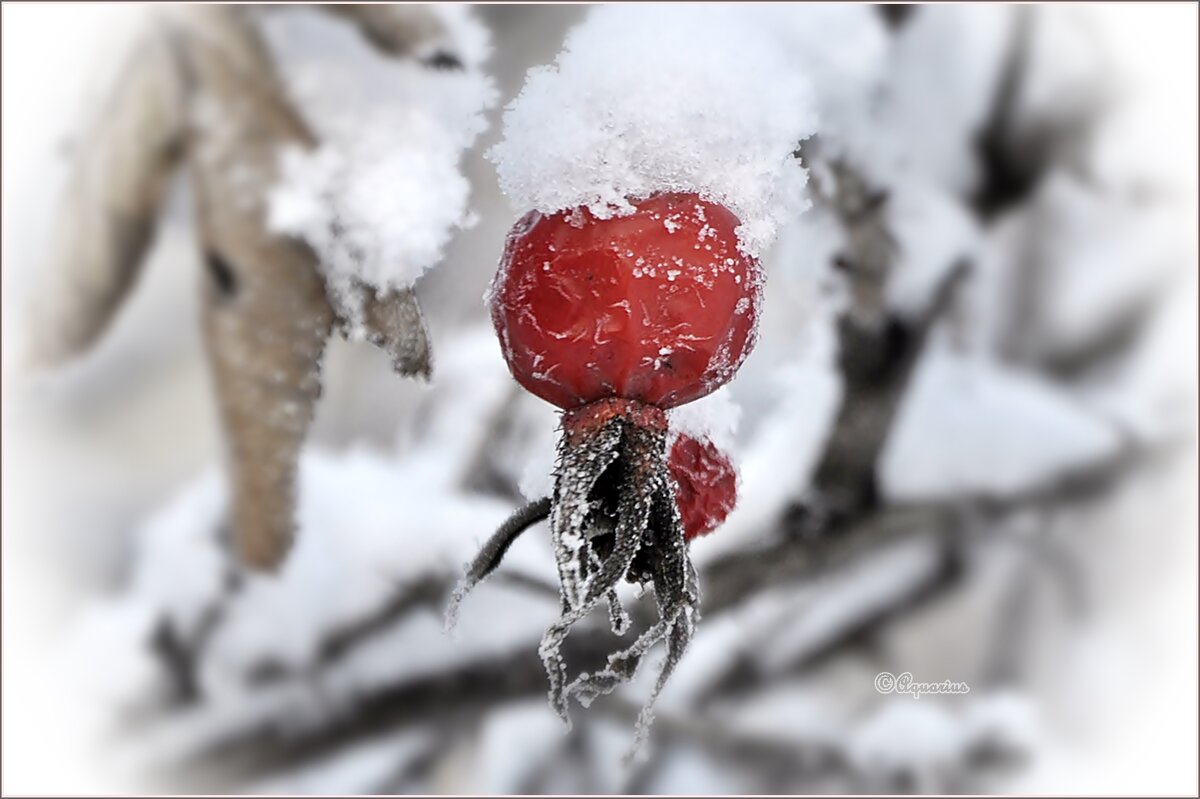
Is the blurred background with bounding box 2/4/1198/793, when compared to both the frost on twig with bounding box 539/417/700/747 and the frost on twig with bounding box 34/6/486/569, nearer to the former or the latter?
the frost on twig with bounding box 34/6/486/569

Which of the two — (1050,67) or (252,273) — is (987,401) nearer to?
(1050,67)

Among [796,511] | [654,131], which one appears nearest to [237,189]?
[654,131]

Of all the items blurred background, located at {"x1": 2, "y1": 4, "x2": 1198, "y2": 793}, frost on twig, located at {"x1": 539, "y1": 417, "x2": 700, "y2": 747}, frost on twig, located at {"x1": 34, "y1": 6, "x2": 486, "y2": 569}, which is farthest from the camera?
blurred background, located at {"x1": 2, "y1": 4, "x2": 1198, "y2": 793}

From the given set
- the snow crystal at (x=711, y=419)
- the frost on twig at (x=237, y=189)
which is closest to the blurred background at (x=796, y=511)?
the frost on twig at (x=237, y=189)

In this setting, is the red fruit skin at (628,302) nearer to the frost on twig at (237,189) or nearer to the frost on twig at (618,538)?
the frost on twig at (618,538)

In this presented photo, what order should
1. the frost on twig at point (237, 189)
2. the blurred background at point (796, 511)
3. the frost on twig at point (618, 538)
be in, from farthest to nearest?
the blurred background at point (796, 511) → the frost on twig at point (237, 189) → the frost on twig at point (618, 538)

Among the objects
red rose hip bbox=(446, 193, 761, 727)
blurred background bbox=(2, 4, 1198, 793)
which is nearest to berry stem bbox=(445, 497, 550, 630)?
red rose hip bbox=(446, 193, 761, 727)

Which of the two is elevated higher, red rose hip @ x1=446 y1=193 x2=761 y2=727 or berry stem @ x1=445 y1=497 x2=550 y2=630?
red rose hip @ x1=446 y1=193 x2=761 y2=727
